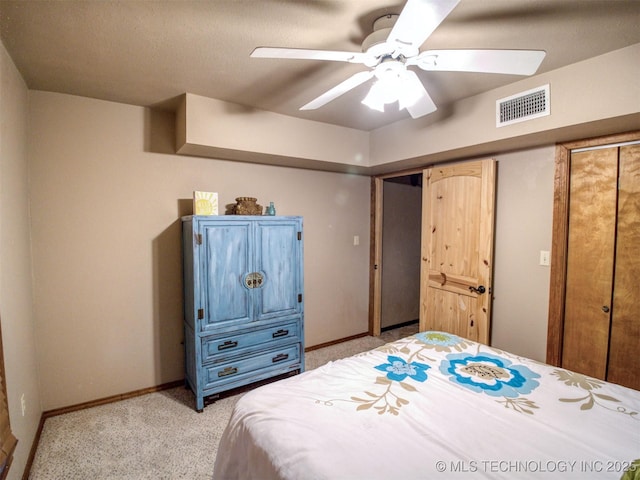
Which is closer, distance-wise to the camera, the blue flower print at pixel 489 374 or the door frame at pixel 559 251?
the blue flower print at pixel 489 374

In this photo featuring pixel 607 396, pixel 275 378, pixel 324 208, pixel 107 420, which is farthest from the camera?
A: pixel 324 208

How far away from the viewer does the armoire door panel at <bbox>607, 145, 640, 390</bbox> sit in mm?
2021

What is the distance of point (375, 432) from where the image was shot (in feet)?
3.81

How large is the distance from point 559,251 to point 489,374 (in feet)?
4.28

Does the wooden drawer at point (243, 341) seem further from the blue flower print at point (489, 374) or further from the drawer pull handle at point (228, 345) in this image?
the blue flower print at point (489, 374)

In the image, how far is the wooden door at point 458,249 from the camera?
8.80 feet

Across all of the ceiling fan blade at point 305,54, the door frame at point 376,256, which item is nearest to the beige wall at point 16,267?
the ceiling fan blade at point 305,54

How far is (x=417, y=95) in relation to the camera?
1.68 meters

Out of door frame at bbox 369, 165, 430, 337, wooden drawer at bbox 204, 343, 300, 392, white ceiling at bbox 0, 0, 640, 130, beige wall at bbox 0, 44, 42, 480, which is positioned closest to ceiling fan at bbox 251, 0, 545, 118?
white ceiling at bbox 0, 0, 640, 130

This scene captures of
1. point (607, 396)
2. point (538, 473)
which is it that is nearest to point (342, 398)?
point (538, 473)

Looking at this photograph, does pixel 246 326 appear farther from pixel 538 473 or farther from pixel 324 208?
pixel 538 473

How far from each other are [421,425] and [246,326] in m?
1.73

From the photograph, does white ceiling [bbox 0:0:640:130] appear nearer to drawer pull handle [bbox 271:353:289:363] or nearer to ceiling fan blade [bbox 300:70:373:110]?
ceiling fan blade [bbox 300:70:373:110]

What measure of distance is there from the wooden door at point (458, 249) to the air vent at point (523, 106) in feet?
1.57
